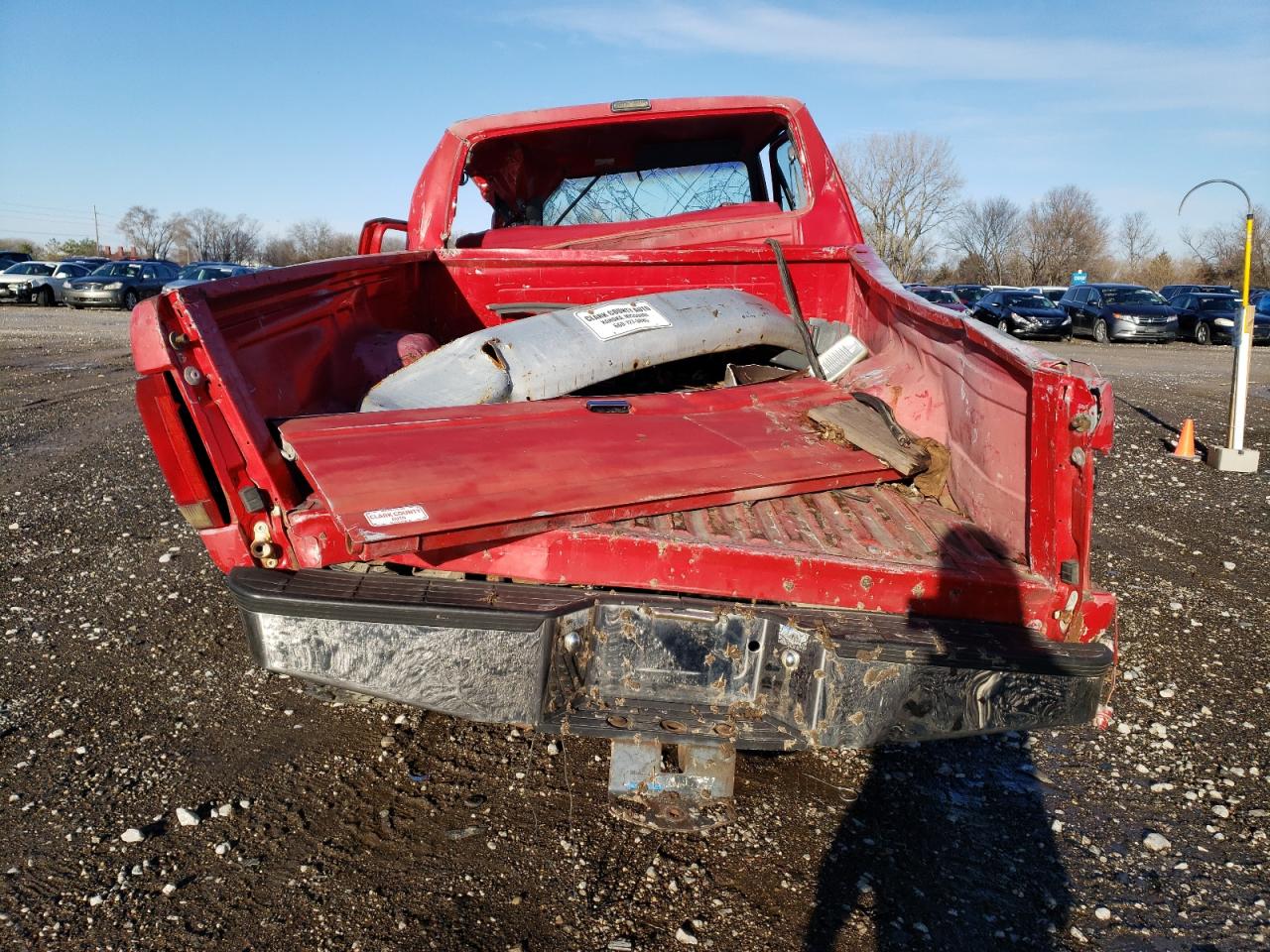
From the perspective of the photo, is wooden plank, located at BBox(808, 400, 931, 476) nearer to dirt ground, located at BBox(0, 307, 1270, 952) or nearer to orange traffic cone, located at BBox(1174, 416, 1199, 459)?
dirt ground, located at BBox(0, 307, 1270, 952)

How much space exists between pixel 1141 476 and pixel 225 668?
613 centimetres

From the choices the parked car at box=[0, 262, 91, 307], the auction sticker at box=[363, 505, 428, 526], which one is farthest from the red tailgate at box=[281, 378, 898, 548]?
the parked car at box=[0, 262, 91, 307]

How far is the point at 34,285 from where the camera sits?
2584 centimetres

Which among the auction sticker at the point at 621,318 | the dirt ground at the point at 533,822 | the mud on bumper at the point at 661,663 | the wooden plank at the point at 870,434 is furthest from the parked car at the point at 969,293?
the mud on bumper at the point at 661,663

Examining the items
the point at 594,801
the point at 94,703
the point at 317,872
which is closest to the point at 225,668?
the point at 94,703

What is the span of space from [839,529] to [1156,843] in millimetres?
1233

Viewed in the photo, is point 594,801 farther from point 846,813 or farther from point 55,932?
point 55,932

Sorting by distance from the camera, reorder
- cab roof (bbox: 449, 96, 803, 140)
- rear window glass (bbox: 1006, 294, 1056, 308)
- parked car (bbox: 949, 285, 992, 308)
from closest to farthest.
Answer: cab roof (bbox: 449, 96, 803, 140)
rear window glass (bbox: 1006, 294, 1056, 308)
parked car (bbox: 949, 285, 992, 308)

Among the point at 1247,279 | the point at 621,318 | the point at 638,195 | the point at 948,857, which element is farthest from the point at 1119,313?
the point at 948,857

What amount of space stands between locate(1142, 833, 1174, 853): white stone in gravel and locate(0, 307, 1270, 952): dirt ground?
0.07ft

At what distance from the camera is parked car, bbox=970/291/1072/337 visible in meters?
22.2

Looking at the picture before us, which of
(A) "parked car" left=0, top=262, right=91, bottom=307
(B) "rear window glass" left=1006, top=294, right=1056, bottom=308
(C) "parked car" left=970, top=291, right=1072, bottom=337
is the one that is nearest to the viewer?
(C) "parked car" left=970, top=291, right=1072, bottom=337

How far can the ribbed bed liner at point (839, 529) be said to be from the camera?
210 cm

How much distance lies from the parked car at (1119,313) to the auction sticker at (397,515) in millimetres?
23039
